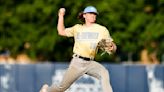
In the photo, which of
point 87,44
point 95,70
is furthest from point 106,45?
point 95,70

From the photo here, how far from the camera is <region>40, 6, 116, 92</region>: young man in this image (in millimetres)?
9188

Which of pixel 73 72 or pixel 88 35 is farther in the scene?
pixel 73 72

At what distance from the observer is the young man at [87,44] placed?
9.19 m

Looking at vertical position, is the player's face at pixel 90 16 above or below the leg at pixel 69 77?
above

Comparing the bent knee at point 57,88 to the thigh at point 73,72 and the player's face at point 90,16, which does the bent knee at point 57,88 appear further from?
the player's face at point 90,16

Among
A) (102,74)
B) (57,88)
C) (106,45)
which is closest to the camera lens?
(106,45)

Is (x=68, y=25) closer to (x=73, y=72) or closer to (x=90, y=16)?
(x=73, y=72)

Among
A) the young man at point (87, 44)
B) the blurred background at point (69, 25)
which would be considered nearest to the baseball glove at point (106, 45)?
the young man at point (87, 44)

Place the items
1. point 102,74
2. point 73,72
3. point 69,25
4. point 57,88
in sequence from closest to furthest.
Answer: point 102,74 < point 73,72 < point 57,88 < point 69,25

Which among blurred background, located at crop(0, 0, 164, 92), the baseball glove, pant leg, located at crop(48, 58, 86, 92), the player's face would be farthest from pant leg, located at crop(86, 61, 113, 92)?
blurred background, located at crop(0, 0, 164, 92)

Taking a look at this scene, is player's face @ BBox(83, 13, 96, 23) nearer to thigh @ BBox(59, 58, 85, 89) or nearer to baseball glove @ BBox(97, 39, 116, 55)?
baseball glove @ BBox(97, 39, 116, 55)

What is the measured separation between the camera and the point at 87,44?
920 centimetres

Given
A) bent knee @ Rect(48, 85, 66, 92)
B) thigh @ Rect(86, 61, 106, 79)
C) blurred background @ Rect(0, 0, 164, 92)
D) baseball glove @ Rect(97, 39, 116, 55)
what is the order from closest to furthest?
baseball glove @ Rect(97, 39, 116, 55) < thigh @ Rect(86, 61, 106, 79) < bent knee @ Rect(48, 85, 66, 92) < blurred background @ Rect(0, 0, 164, 92)

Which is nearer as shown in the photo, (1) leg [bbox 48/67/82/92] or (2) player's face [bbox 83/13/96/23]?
(2) player's face [bbox 83/13/96/23]
